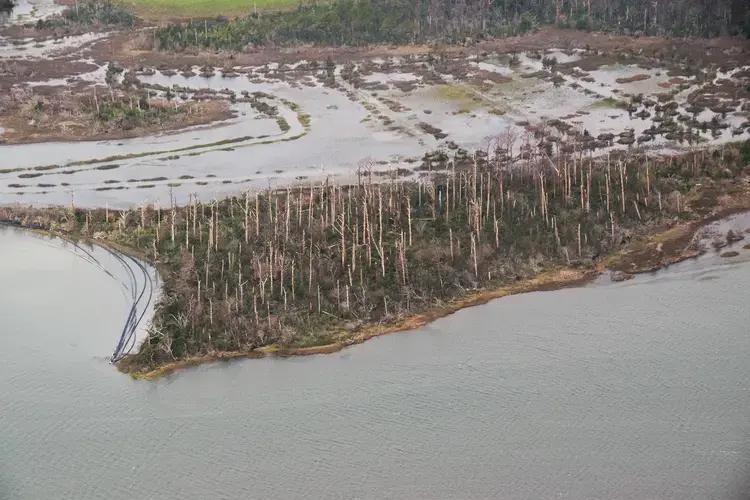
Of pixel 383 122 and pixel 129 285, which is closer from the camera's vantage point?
pixel 129 285

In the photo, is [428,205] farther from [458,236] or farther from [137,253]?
[137,253]

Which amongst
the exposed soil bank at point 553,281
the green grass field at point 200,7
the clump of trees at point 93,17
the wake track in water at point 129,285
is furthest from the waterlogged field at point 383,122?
the clump of trees at point 93,17


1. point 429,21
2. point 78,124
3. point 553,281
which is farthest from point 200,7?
point 553,281

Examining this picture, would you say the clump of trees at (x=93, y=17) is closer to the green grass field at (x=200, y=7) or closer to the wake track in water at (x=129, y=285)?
the green grass field at (x=200, y=7)

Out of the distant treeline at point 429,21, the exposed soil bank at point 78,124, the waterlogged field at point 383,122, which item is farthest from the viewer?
the distant treeline at point 429,21

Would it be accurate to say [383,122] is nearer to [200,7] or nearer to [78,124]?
[78,124]

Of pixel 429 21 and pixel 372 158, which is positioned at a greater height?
pixel 429 21
